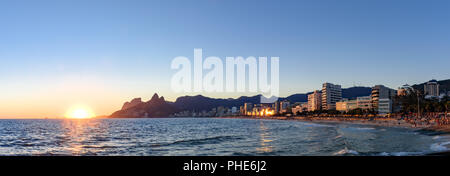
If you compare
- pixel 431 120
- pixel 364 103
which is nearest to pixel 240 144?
pixel 431 120

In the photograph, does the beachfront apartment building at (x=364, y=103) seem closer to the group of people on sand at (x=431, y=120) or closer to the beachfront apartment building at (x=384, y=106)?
the beachfront apartment building at (x=384, y=106)

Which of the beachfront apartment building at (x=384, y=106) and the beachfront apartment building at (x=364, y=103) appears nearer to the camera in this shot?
the beachfront apartment building at (x=384, y=106)

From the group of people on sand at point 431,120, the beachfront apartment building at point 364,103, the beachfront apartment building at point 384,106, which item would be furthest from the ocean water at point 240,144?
the beachfront apartment building at point 364,103

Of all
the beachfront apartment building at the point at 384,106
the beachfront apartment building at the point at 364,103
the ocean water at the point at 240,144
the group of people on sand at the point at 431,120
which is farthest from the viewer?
the beachfront apartment building at the point at 364,103

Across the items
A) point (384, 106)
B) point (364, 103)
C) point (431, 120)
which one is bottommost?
point (431, 120)

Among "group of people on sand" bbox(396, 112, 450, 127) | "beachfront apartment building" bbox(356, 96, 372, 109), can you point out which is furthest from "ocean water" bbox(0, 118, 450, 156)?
"beachfront apartment building" bbox(356, 96, 372, 109)

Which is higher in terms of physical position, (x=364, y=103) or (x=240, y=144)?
(x=364, y=103)

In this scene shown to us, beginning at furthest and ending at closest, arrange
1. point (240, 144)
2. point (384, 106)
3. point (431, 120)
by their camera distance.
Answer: point (384, 106) < point (431, 120) < point (240, 144)

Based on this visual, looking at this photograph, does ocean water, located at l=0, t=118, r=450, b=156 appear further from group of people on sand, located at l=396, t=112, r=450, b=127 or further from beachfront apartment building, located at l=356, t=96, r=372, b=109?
beachfront apartment building, located at l=356, t=96, r=372, b=109

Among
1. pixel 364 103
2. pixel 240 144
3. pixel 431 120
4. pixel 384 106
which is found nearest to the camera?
pixel 240 144

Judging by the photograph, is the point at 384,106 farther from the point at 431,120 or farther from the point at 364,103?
the point at 431,120
